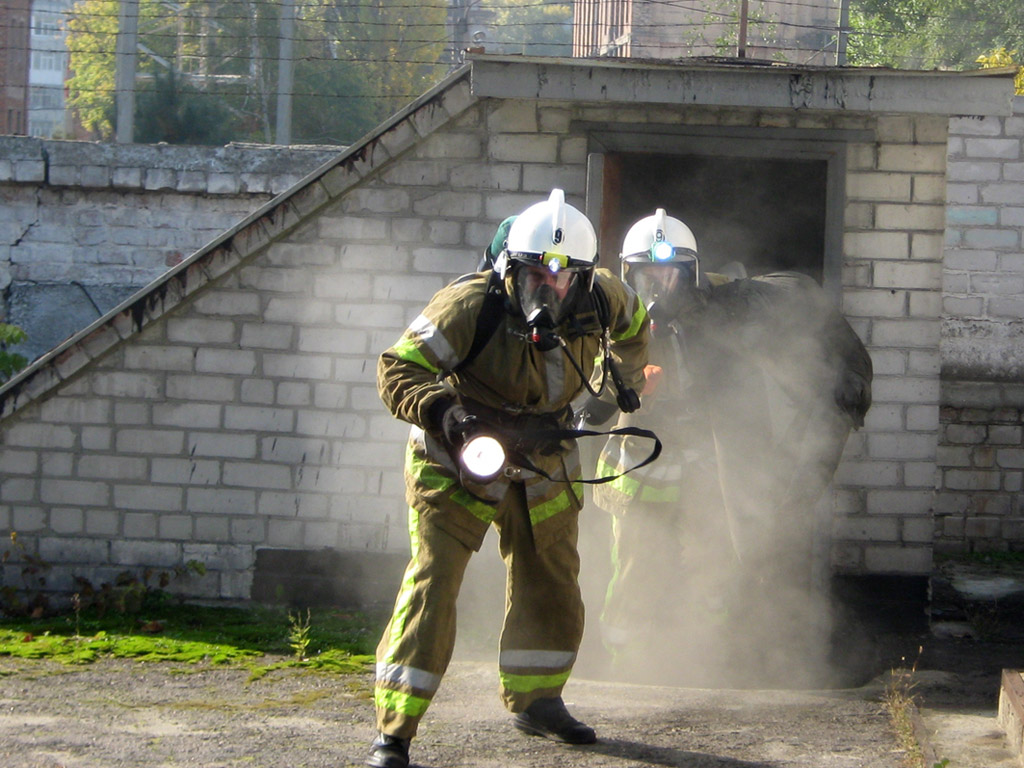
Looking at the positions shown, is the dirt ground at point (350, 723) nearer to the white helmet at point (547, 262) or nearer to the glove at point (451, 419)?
the glove at point (451, 419)

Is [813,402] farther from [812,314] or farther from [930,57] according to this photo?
[930,57]

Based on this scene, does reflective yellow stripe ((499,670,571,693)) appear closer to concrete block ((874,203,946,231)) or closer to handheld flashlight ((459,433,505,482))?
handheld flashlight ((459,433,505,482))

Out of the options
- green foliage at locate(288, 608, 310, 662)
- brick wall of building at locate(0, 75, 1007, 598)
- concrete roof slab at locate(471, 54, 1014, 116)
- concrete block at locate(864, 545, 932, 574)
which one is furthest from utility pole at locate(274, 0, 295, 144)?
concrete block at locate(864, 545, 932, 574)

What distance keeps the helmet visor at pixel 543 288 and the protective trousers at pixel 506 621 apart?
2.02 ft

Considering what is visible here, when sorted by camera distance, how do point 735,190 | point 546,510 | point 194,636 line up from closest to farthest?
point 546,510 < point 194,636 < point 735,190

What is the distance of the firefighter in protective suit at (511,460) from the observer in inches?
163

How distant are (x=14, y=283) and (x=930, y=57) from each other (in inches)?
799

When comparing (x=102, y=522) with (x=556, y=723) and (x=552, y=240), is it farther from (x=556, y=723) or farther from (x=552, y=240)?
(x=552, y=240)

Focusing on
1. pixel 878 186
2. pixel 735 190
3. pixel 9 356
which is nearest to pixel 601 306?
pixel 878 186

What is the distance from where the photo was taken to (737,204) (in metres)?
7.38

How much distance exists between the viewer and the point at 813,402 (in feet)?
20.1

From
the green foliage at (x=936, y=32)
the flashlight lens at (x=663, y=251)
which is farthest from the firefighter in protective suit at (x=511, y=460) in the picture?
the green foliage at (x=936, y=32)

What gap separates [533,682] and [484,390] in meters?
1.03

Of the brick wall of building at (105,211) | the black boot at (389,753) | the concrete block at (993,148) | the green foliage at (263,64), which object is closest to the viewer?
the black boot at (389,753)
